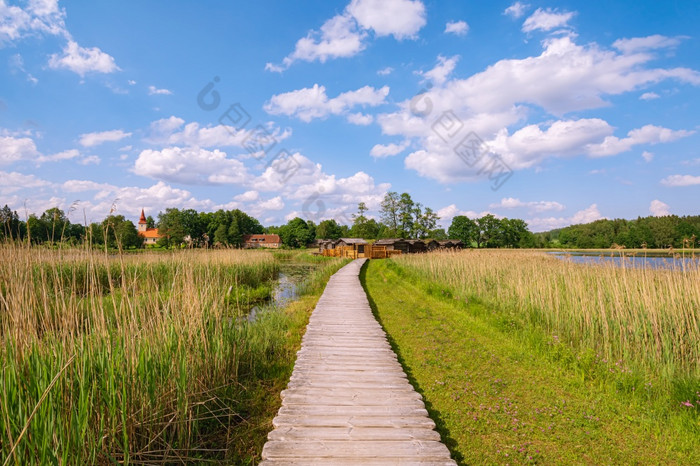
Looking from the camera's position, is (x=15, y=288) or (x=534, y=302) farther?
(x=534, y=302)

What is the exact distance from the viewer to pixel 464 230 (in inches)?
2970

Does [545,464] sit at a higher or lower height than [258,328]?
lower

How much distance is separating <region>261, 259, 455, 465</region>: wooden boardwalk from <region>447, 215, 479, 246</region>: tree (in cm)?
7414

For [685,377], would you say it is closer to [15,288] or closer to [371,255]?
[15,288]

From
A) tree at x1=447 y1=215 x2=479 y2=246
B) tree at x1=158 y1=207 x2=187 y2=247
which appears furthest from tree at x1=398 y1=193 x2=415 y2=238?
tree at x1=158 y1=207 x2=187 y2=247

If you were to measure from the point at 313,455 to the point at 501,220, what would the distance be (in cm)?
8475

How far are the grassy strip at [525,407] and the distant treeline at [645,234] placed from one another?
290 centimetres

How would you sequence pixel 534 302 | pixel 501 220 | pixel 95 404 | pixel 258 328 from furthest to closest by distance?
pixel 501 220, pixel 534 302, pixel 258 328, pixel 95 404

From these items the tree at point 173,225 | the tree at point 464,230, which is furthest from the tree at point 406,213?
the tree at point 173,225

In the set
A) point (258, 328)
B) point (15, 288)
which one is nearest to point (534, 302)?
point (258, 328)

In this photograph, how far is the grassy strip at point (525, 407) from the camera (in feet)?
10.4

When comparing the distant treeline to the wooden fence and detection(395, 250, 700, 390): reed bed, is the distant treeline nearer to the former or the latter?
detection(395, 250, 700, 390): reed bed

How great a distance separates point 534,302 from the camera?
7.19m

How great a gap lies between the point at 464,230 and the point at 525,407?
75.8 m
